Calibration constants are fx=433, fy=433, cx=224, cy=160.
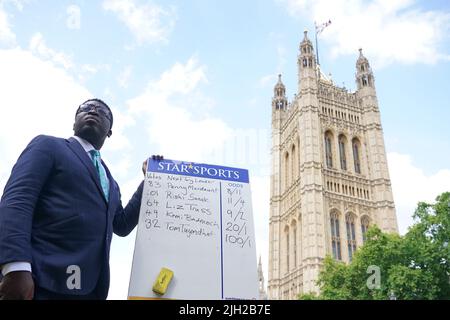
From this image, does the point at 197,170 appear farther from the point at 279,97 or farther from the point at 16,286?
the point at 279,97

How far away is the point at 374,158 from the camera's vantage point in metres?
44.6

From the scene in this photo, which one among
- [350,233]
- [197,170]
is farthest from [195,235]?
[350,233]

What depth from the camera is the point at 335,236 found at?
39.9 meters

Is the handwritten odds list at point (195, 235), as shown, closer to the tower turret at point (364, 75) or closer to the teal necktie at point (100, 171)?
the teal necktie at point (100, 171)

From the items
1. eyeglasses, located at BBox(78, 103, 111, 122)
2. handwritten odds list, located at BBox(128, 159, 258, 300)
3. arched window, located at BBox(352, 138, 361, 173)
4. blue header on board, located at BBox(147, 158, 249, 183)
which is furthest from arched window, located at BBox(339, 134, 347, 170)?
eyeglasses, located at BBox(78, 103, 111, 122)

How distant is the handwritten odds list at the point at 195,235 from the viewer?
11.4 feet

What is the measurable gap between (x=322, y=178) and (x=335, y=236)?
5.73 m

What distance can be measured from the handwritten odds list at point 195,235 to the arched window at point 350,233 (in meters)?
37.8

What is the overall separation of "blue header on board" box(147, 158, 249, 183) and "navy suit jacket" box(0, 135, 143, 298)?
1009 millimetres

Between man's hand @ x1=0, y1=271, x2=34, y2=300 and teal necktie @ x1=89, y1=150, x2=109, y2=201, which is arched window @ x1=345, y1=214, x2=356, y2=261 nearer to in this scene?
teal necktie @ x1=89, y1=150, x2=109, y2=201

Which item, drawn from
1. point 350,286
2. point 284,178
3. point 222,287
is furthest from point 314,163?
point 222,287

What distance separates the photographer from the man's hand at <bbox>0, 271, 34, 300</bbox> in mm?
2324

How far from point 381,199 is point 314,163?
747 cm
